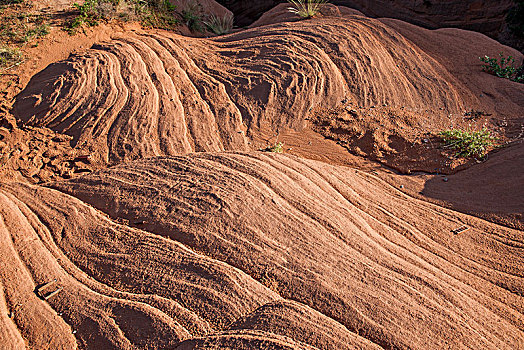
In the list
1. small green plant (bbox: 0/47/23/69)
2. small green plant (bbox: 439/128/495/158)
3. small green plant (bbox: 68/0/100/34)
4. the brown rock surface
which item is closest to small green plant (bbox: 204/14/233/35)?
small green plant (bbox: 68/0/100/34)

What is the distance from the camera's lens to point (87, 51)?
224 inches

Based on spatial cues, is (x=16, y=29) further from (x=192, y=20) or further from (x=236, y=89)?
(x=236, y=89)

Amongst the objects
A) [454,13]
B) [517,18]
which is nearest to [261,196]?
[454,13]

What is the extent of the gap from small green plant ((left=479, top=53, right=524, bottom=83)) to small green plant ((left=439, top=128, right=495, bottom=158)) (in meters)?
2.13

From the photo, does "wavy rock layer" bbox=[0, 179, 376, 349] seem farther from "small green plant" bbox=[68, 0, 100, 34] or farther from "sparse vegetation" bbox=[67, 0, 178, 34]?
"sparse vegetation" bbox=[67, 0, 178, 34]

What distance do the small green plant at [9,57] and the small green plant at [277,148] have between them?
15.2 feet

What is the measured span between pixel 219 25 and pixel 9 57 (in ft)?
14.0

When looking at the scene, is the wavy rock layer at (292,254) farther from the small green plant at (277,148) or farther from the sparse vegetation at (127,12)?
the sparse vegetation at (127,12)

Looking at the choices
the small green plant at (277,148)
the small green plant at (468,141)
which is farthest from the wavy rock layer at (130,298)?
the small green plant at (468,141)

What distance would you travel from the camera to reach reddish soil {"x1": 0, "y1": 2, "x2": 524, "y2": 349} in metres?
2.31

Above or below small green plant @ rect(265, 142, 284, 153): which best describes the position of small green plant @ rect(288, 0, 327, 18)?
above

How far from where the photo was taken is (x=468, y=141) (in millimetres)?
4109

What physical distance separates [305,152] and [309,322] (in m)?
2.58

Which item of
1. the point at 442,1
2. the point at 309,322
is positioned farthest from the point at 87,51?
the point at 442,1
